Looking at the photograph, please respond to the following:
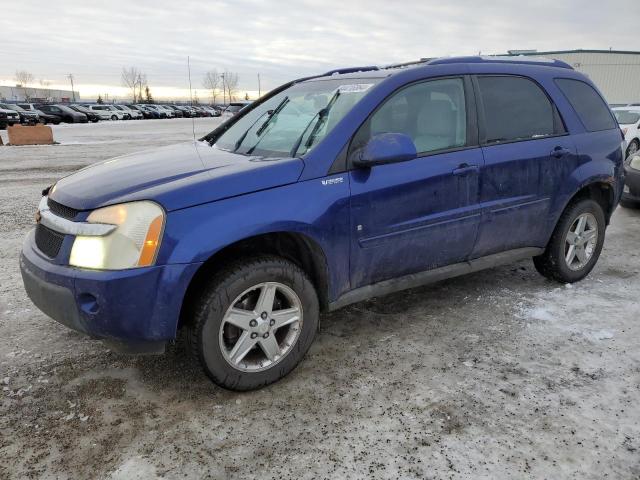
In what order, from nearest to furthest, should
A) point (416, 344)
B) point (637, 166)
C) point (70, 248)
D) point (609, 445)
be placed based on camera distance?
point (609, 445) < point (70, 248) < point (416, 344) < point (637, 166)

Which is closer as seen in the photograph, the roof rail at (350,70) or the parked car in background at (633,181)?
the roof rail at (350,70)

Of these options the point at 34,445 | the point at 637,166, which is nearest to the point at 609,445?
the point at 34,445

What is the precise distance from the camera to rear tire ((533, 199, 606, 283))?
4.30 metres

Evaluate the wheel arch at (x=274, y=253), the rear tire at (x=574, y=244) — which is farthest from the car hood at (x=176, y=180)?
the rear tire at (x=574, y=244)

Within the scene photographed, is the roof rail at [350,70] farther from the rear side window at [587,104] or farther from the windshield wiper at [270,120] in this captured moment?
the rear side window at [587,104]

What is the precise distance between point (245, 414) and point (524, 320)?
7.28ft

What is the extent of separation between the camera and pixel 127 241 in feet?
8.29

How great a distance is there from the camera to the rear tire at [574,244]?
4301 mm

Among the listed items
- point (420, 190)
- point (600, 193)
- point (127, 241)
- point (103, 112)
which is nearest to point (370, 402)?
point (420, 190)

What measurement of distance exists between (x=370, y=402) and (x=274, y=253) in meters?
0.99

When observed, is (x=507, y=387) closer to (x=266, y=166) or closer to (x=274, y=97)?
(x=266, y=166)

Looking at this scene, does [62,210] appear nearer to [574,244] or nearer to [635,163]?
[574,244]

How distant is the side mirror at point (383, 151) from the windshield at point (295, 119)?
0.27 metres

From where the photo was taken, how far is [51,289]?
8.70ft
